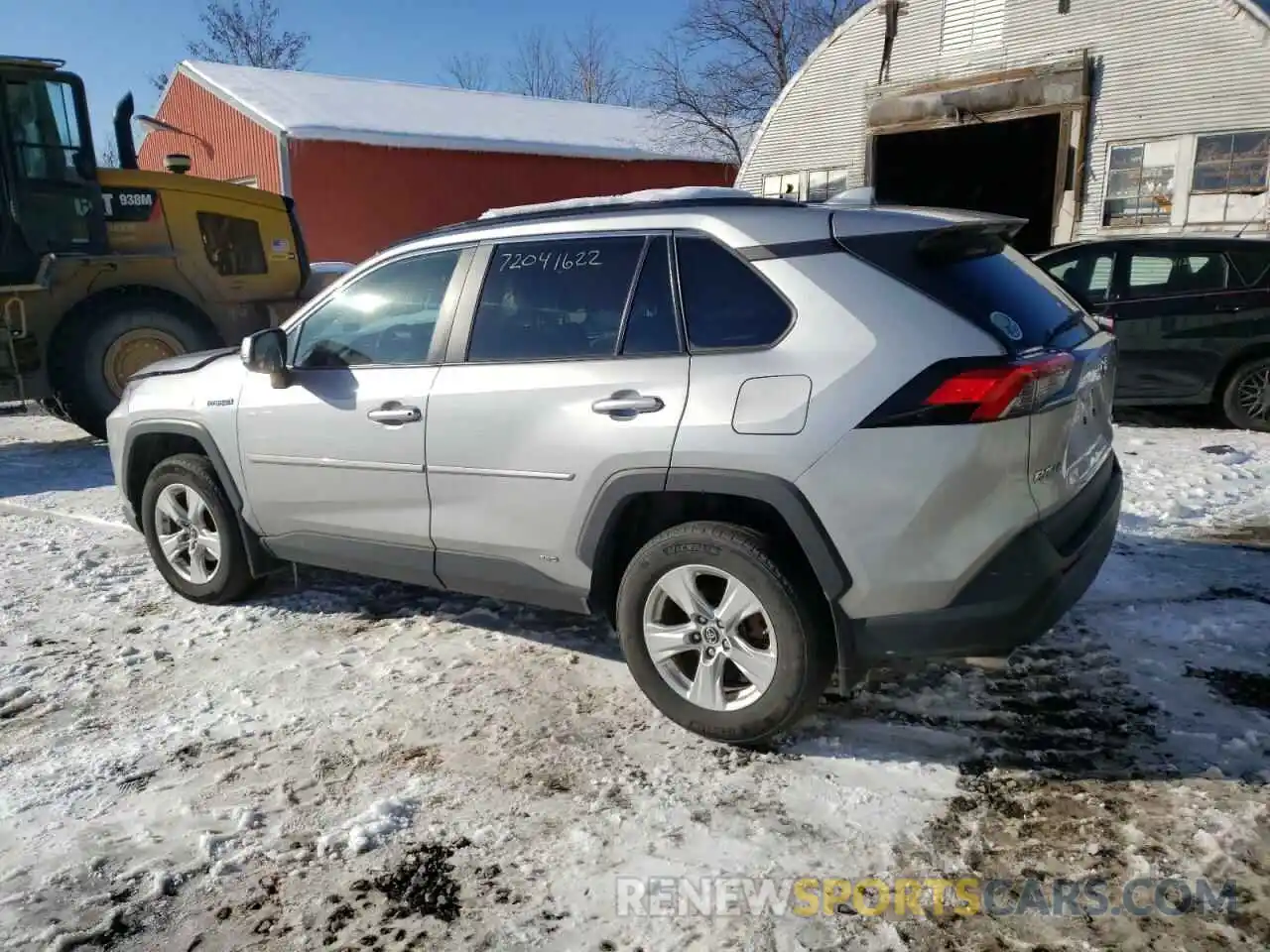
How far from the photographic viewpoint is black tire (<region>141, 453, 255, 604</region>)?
4.44 metres

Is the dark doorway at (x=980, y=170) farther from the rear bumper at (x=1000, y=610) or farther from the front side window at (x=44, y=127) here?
the rear bumper at (x=1000, y=610)

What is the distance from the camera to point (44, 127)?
8133 millimetres

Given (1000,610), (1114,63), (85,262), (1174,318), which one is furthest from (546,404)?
(1114,63)

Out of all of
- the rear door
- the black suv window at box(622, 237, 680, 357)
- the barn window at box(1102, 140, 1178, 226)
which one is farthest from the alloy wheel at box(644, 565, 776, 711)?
the barn window at box(1102, 140, 1178, 226)

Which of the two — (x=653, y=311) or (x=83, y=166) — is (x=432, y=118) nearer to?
(x=83, y=166)

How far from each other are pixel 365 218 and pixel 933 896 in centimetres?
2088

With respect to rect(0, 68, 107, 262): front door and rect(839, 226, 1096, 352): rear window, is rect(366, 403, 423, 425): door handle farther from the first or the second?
rect(0, 68, 107, 262): front door

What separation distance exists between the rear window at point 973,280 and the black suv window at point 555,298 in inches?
33.1

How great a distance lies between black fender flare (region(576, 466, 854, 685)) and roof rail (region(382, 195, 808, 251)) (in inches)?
38.1

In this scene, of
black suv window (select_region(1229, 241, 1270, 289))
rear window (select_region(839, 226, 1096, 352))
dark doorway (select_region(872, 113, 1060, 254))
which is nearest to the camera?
rear window (select_region(839, 226, 1096, 352))

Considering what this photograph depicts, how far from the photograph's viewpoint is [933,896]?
8.02 feet

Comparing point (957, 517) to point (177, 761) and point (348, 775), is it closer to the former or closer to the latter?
point (348, 775)

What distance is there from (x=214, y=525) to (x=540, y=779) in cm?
238

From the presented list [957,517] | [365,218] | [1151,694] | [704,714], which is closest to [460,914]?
[704,714]
